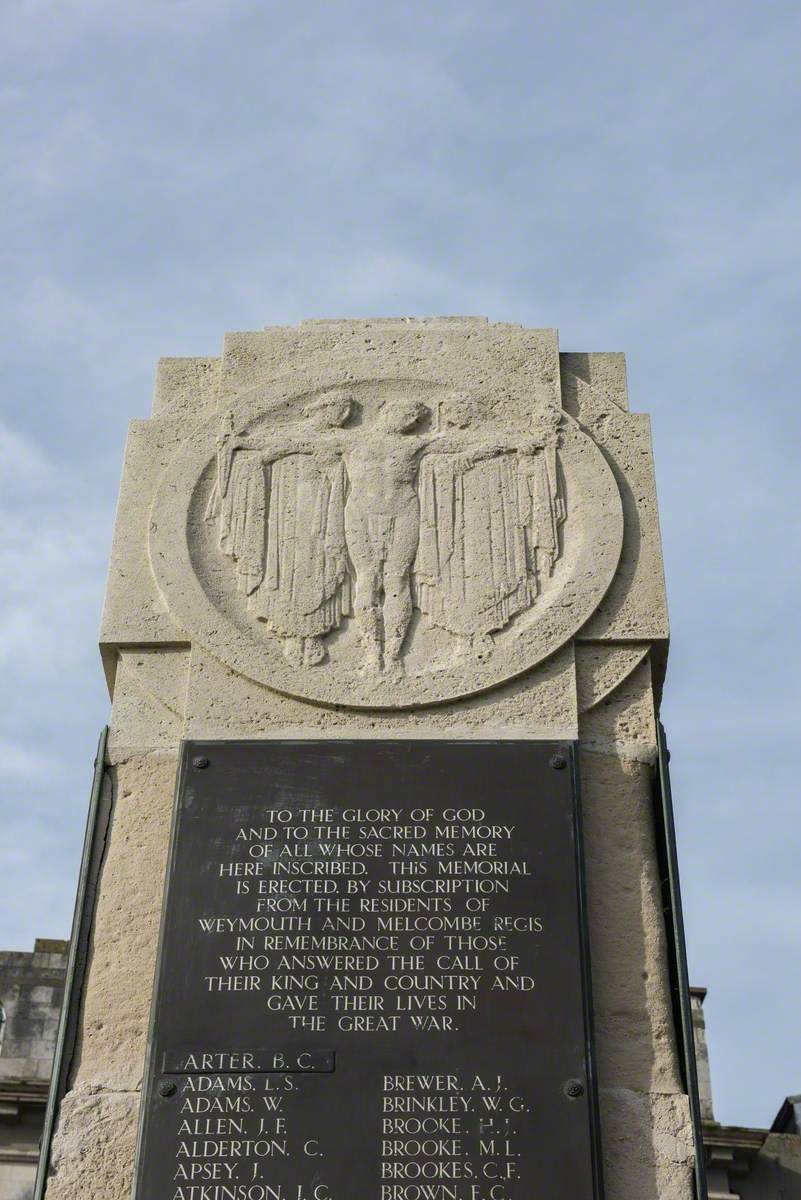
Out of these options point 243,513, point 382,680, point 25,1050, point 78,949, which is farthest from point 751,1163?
Result: point 78,949

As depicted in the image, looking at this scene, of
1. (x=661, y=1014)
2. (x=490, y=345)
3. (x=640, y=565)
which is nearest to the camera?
(x=661, y=1014)

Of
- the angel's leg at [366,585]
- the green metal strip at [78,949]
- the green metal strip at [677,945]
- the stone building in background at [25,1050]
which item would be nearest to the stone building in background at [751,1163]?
the stone building in background at [25,1050]

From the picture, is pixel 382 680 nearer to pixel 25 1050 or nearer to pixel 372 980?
pixel 372 980

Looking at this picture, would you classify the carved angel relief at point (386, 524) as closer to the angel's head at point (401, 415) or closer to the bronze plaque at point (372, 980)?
the angel's head at point (401, 415)

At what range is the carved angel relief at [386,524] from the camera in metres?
7.71

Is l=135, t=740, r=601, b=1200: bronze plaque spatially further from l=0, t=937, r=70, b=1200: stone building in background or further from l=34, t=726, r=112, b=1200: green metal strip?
l=0, t=937, r=70, b=1200: stone building in background

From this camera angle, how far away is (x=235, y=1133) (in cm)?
627

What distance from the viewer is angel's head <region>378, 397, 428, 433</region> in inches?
328

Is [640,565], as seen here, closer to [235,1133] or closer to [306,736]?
[306,736]

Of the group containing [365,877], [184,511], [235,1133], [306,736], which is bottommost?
[235,1133]

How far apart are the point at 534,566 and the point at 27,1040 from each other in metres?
9.63

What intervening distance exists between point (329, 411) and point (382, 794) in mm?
2188

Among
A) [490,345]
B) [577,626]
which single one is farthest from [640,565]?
[490,345]

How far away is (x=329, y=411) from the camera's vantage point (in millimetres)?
8367
